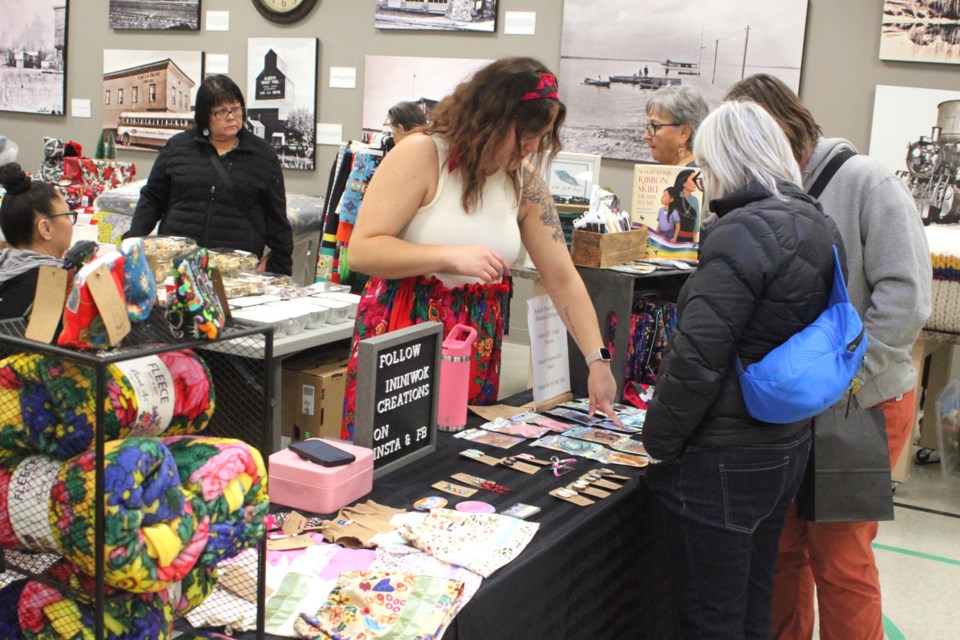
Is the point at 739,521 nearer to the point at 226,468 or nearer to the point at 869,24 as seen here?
the point at 226,468

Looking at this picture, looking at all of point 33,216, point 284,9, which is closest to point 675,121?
point 33,216

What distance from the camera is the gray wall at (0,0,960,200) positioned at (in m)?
5.48

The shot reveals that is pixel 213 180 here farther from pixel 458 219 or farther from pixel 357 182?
pixel 458 219

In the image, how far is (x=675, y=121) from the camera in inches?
157

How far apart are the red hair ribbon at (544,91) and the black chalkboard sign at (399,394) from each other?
564 millimetres

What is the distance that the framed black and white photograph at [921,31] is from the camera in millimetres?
5211

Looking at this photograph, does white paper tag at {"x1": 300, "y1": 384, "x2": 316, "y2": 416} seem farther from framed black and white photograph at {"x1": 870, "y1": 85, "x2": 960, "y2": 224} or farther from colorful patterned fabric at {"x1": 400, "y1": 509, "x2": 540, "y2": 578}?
framed black and white photograph at {"x1": 870, "y1": 85, "x2": 960, "y2": 224}

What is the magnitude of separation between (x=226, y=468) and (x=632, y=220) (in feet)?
7.87

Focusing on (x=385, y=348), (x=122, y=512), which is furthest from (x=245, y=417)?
(x=385, y=348)

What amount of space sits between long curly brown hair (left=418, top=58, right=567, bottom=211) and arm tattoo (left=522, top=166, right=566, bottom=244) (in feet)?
0.70

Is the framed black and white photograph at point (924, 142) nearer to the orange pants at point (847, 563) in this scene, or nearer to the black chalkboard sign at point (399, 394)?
the orange pants at point (847, 563)

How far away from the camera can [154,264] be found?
4.02 ft

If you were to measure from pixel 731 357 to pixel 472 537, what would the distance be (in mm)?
626

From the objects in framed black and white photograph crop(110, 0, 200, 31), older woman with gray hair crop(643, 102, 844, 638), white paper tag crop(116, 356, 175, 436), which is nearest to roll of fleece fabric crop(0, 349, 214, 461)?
white paper tag crop(116, 356, 175, 436)
